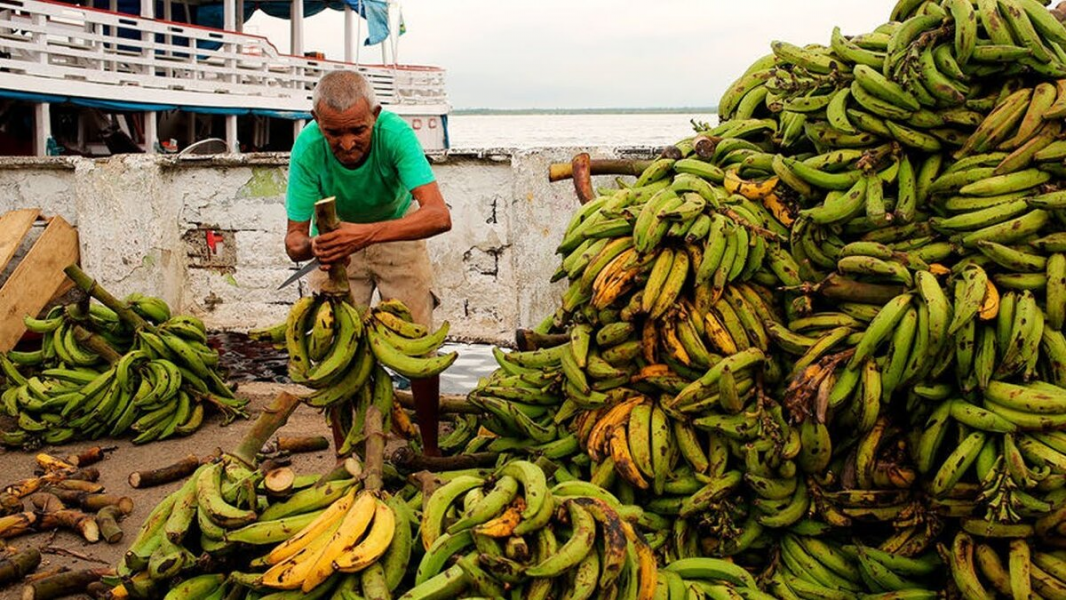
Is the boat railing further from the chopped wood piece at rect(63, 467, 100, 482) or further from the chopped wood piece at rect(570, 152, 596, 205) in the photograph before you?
the chopped wood piece at rect(570, 152, 596, 205)

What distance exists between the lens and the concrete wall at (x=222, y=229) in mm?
6383

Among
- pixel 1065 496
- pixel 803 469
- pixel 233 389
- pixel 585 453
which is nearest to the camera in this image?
pixel 1065 496

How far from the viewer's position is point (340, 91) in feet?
12.5

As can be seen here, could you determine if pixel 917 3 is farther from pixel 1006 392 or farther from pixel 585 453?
pixel 585 453

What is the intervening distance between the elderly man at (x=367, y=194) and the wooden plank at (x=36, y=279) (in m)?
2.57

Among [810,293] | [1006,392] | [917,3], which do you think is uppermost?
[917,3]

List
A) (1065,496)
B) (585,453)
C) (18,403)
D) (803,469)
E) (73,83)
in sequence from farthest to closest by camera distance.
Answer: (73,83) → (18,403) → (585,453) → (803,469) → (1065,496)

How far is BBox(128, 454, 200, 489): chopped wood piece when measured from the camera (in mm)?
4422

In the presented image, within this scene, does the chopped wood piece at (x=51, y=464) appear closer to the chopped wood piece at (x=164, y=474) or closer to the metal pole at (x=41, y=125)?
the chopped wood piece at (x=164, y=474)

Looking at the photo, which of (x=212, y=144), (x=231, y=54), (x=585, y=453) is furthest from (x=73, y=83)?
(x=585, y=453)

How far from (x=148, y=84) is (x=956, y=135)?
15572mm

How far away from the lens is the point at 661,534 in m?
3.12

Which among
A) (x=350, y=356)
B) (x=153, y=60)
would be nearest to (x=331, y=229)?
(x=350, y=356)

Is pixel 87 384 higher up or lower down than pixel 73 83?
lower down
